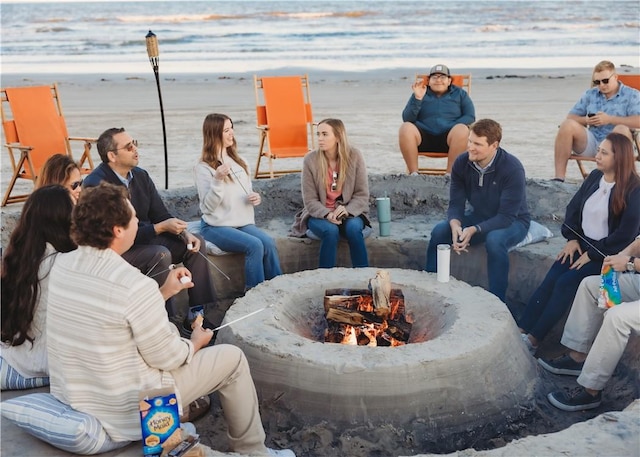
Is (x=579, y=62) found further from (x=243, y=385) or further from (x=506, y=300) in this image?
(x=243, y=385)

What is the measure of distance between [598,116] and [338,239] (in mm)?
2942

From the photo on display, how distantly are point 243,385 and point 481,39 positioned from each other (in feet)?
96.8

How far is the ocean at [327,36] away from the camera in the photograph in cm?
2378

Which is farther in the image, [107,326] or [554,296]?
[554,296]

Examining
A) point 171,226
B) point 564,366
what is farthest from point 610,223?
point 171,226

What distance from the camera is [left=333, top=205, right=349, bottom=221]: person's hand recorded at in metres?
5.59

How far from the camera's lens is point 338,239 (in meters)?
5.68

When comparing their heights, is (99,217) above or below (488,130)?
above

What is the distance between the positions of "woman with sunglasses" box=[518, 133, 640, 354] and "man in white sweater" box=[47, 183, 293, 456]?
265 cm

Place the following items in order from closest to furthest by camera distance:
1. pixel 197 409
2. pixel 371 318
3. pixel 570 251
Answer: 1. pixel 197 409
2. pixel 371 318
3. pixel 570 251

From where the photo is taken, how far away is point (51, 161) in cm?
448

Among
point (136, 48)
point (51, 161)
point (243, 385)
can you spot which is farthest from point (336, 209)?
point (136, 48)

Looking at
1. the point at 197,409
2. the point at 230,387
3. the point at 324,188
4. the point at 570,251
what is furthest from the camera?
the point at 324,188

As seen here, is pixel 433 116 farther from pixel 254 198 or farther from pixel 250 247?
pixel 250 247
